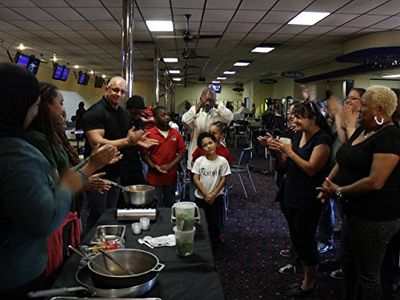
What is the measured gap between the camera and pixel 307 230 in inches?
104

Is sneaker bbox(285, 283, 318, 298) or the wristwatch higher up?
the wristwatch

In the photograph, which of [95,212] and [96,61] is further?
[96,61]

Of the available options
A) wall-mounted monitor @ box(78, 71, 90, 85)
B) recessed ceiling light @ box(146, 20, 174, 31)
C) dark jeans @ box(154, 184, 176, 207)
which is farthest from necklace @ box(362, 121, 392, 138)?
wall-mounted monitor @ box(78, 71, 90, 85)

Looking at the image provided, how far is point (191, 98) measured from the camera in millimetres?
23516

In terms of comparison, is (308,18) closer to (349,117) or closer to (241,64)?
(349,117)

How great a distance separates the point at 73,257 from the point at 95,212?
1366 mm

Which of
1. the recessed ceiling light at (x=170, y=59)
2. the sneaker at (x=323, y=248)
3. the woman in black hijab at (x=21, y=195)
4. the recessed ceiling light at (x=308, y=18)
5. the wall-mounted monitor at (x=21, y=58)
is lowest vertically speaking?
the sneaker at (x=323, y=248)

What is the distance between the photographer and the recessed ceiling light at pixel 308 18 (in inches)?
228

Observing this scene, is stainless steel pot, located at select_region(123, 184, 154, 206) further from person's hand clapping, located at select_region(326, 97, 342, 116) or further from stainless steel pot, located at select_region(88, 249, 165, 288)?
person's hand clapping, located at select_region(326, 97, 342, 116)

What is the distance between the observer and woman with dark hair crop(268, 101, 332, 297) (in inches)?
102

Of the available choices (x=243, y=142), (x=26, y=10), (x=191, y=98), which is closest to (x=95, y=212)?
(x=26, y=10)

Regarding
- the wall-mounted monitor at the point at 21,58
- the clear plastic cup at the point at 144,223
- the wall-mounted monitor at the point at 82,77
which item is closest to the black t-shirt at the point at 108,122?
the clear plastic cup at the point at 144,223

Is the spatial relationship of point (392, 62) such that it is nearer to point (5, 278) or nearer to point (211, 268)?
point (211, 268)

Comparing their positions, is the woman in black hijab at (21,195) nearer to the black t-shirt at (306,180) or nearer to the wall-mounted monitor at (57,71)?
the black t-shirt at (306,180)
